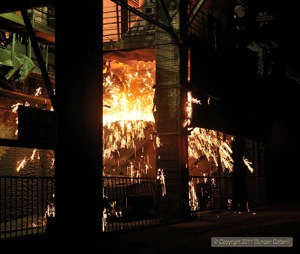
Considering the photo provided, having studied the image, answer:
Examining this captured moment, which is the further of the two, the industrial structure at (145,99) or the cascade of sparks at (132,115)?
the cascade of sparks at (132,115)

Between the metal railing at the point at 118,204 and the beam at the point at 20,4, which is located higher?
the beam at the point at 20,4

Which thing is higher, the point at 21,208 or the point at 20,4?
the point at 20,4

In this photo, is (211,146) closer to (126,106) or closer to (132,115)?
(132,115)

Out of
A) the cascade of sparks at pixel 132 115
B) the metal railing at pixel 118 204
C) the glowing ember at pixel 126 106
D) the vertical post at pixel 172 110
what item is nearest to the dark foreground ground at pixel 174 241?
the metal railing at pixel 118 204

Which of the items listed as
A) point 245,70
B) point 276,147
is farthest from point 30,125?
point 276,147

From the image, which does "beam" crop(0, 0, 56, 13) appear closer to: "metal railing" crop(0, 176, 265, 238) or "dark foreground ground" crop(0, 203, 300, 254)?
"dark foreground ground" crop(0, 203, 300, 254)

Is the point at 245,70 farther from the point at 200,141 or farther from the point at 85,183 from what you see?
the point at 85,183

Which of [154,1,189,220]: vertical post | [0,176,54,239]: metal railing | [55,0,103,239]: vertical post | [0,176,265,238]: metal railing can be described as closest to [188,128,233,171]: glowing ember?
[0,176,265,238]: metal railing

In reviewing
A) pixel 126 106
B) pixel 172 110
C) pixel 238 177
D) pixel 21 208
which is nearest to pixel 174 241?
pixel 21 208

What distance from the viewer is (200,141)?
66.3ft

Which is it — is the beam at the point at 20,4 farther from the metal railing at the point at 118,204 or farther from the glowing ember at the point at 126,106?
the glowing ember at the point at 126,106

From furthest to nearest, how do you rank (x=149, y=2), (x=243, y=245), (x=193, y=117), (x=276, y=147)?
(x=276, y=147) → (x=149, y=2) → (x=193, y=117) → (x=243, y=245)

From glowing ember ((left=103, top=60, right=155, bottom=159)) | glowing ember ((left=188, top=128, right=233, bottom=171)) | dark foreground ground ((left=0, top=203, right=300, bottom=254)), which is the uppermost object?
glowing ember ((left=103, top=60, right=155, bottom=159))

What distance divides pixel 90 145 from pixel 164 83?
8760 millimetres
